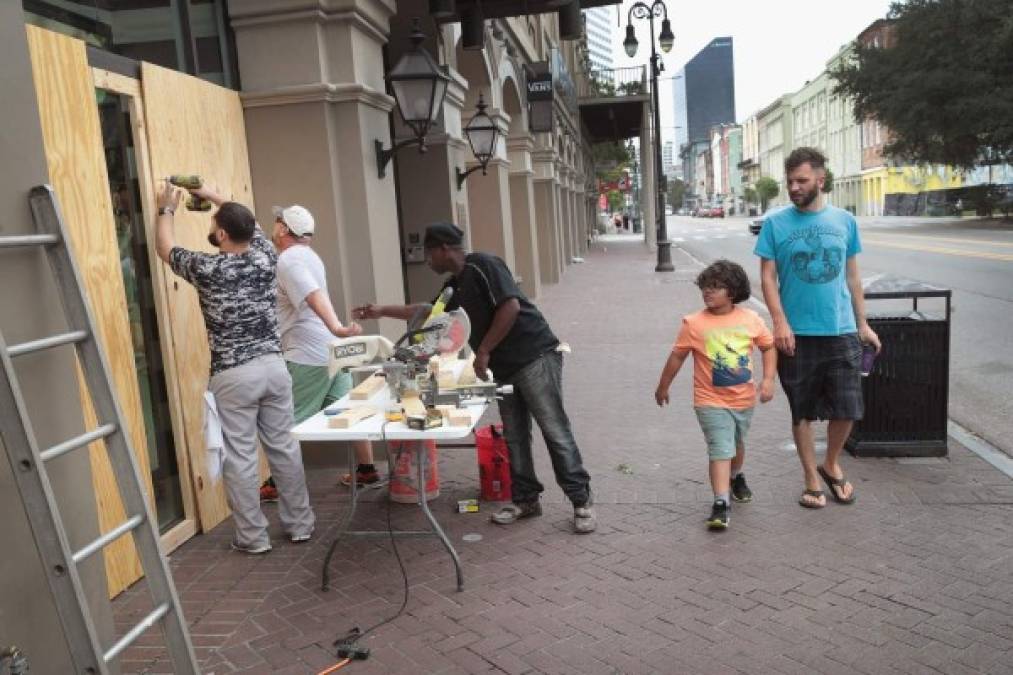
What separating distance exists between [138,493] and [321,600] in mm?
1622

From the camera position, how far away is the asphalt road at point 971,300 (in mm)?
7664

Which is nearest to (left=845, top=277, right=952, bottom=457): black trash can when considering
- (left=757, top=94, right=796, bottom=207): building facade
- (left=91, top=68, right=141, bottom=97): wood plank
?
(left=91, top=68, right=141, bottom=97): wood plank

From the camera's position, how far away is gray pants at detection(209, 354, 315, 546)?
4.77m

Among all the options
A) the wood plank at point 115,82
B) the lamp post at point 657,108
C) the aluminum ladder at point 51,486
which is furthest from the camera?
the lamp post at point 657,108

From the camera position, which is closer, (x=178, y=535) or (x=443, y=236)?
(x=443, y=236)

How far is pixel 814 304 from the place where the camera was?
500 centimetres

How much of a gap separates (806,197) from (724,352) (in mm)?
1002

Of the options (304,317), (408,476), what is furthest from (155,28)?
(408,476)

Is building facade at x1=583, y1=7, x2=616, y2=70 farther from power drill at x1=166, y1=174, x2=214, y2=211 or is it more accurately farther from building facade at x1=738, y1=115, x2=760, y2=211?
power drill at x1=166, y1=174, x2=214, y2=211

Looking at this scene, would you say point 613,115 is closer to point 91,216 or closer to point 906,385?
point 906,385

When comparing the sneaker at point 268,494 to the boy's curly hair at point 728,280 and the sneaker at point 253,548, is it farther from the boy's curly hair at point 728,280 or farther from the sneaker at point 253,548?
the boy's curly hair at point 728,280

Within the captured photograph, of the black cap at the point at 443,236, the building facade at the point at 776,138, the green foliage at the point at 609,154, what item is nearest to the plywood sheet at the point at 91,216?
the black cap at the point at 443,236

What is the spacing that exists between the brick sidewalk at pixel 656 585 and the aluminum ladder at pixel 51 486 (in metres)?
0.95

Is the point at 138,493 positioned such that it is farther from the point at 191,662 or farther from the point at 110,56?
the point at 110,56
